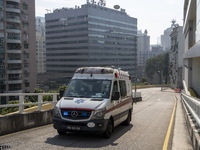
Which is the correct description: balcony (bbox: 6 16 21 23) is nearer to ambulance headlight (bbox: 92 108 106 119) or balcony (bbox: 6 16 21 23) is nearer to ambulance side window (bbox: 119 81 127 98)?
ambulance side window (bbox: 119 81 127 98)

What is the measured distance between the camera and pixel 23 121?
1146cm

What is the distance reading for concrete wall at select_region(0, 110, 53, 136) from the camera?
1037 centimetres

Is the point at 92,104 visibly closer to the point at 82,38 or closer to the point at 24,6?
the point at 24,6

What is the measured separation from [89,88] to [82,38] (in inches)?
4948

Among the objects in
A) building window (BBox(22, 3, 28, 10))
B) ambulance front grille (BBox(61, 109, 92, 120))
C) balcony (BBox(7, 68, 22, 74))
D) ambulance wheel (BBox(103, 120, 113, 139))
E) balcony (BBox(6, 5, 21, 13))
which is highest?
building window (BBox(22, 3, 28, 10))

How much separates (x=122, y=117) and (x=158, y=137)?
1.99 meters

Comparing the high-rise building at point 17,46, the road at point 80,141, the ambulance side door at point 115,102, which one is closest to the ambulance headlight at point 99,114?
the road at point 80,141

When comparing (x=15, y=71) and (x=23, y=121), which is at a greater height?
(x=15, y=71)

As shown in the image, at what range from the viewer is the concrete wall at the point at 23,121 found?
34.0 feet

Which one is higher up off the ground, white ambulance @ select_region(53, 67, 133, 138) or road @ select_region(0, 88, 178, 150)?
white ambulance @ select_region(53, 67, 133, 138)

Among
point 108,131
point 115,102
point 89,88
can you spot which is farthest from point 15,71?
point 108,131

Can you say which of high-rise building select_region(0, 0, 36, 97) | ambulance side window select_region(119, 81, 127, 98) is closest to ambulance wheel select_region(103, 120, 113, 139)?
ambulance side window select_region(119, 81, 127, 98)

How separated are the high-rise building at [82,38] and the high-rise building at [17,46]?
5584 cm

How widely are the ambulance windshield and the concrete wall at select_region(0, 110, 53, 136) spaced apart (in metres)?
2.16
